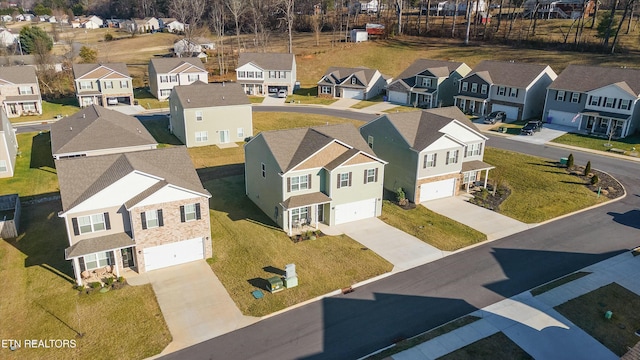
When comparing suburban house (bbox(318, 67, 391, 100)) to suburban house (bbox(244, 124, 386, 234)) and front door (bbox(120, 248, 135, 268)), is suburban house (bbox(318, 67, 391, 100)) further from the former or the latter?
front door (bbox(120, 248, 135, 268))

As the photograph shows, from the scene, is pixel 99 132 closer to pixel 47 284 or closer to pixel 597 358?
pixel 47 284

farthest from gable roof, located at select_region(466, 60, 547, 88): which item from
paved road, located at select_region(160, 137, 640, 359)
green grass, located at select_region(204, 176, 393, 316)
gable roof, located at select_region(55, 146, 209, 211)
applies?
gable roof, located at select_region(55, 146, 209, 211)

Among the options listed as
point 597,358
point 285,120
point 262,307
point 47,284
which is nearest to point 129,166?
point 47,284

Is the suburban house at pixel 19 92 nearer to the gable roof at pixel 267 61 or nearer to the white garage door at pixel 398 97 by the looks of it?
the gable roof at pixel 267 61

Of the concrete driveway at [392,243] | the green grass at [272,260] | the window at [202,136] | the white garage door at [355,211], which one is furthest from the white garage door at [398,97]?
the green grass at [272,260]

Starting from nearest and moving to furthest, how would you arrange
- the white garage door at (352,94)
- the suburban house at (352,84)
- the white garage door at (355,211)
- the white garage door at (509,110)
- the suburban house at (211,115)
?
the white garage door at (355,211)
the suburban house at (211,115)
the white garage door at (509,110)
the suburban house at (352,84)
the white garage door at (352,94)

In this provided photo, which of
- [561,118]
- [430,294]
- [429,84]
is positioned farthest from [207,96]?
[561,118]
